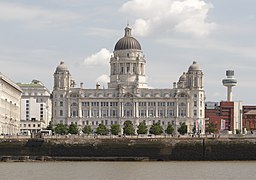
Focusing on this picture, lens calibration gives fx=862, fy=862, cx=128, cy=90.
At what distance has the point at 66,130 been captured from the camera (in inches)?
7347

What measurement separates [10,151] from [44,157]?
18.1ft

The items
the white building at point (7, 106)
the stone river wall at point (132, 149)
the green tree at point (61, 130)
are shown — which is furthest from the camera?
the green tree at point (61, 130)

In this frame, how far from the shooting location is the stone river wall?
126500 mm

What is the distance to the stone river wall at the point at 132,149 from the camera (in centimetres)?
12650

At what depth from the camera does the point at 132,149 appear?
422 feet
